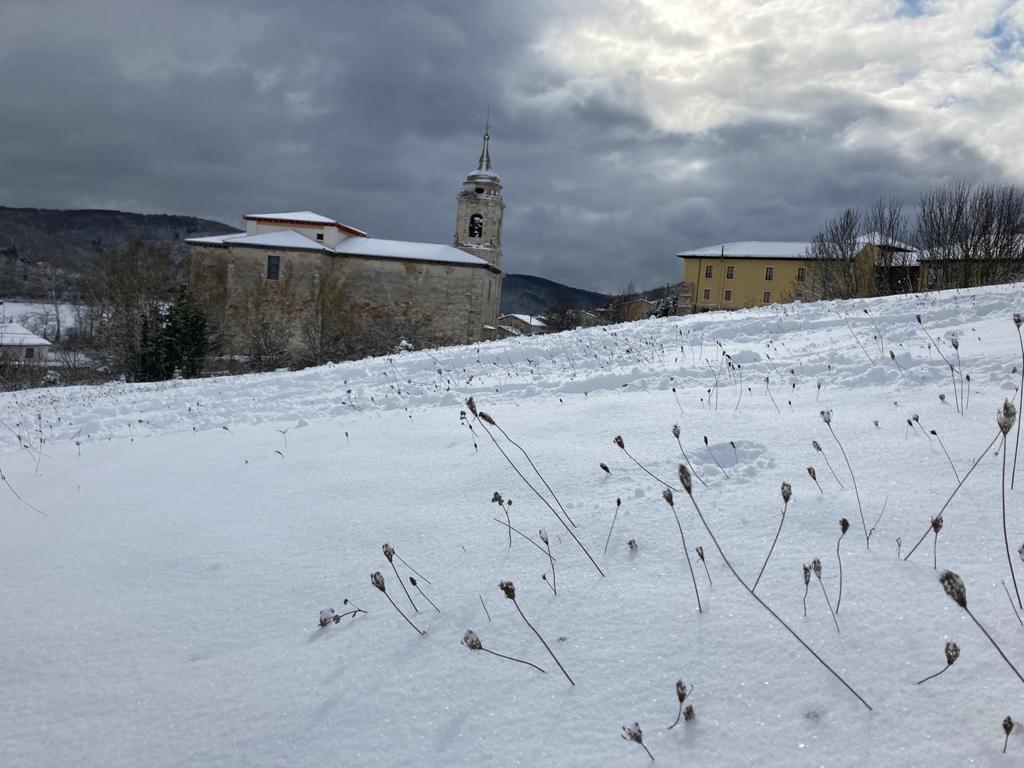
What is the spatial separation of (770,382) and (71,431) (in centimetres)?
853

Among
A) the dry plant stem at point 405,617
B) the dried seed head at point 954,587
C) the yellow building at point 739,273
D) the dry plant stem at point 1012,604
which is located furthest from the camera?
the yellow building at point 739,273

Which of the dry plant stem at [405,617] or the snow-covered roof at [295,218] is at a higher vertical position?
the snow-covered roof at [295,218]

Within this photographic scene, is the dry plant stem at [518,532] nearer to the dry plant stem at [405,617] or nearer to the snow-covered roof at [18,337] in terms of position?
the dry plant stem at [405,617]

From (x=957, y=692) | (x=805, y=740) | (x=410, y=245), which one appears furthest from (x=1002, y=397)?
(x=410, y=245)

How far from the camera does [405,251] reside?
38.9 metres

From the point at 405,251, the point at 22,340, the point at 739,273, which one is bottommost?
the point at 22,340

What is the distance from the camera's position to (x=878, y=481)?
271cm

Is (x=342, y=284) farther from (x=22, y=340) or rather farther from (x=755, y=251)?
(x=755, y=251)

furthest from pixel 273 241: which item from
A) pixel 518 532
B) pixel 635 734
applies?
pixel 635 734

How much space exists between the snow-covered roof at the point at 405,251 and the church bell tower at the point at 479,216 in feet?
9.19

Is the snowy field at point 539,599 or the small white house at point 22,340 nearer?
the snowy field at point 539,599

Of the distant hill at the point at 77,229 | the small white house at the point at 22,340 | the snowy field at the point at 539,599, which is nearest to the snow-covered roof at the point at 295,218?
the small white house at the point at 22,340

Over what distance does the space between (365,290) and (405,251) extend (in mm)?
3510

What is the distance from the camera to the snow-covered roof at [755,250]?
52500 mm
